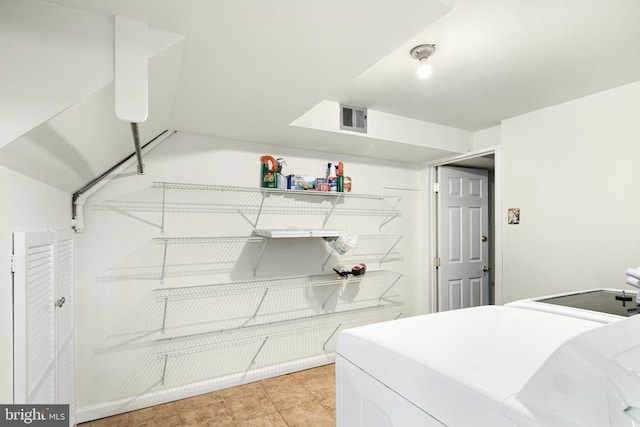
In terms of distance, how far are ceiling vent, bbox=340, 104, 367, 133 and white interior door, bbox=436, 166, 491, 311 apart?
1356mm

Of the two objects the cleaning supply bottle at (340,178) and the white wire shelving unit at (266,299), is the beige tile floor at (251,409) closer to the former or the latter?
the white wire shelving unit at (266,299)

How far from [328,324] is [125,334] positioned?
1.61 m

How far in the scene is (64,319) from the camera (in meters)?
1.69

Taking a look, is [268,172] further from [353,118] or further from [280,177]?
[353,118]

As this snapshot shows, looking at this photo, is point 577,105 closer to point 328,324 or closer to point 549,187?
point 549,187

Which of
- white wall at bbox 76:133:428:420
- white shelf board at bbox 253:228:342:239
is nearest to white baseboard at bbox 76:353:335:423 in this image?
white wall at bbox 76:133:428:420

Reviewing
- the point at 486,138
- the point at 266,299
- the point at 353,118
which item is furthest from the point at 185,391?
the point at 486,138

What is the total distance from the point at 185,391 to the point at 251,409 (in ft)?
1.77

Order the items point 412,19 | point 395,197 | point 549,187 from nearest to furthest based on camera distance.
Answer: point 412,19, point 549,187, point 395,197

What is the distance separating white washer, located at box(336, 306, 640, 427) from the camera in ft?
1.46

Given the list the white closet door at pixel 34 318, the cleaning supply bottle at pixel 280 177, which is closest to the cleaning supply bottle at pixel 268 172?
the cleaning supply bottle at pixel 280 177

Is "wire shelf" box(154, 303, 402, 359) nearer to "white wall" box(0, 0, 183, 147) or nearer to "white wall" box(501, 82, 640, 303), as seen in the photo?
"white wall" box(501, 82, 640, 303)

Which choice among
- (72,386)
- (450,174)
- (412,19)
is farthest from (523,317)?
(450,174)

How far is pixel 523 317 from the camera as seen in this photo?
0.96 m
